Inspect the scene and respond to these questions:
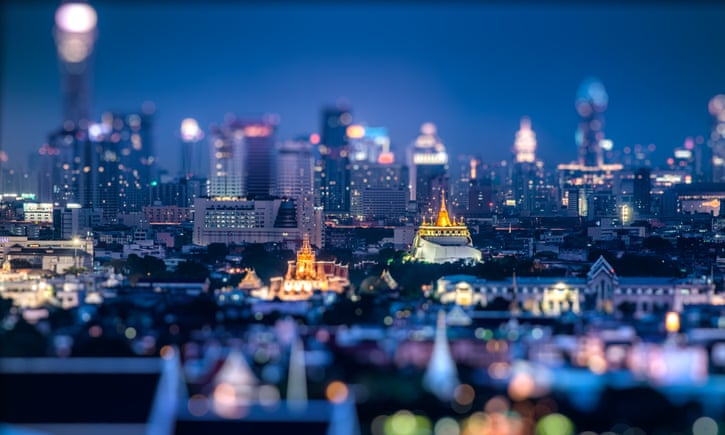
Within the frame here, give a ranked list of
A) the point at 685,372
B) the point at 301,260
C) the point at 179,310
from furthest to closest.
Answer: the point at 301,260, the point at 179,310, the point at 685,372

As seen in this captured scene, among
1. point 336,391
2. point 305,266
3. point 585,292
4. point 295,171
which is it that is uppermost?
point 295,171

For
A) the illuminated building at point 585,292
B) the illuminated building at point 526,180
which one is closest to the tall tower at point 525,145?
the illuminated building at point 526,180

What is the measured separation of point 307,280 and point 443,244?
5069mm

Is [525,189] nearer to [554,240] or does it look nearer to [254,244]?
[554,240]

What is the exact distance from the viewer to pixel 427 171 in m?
33.4

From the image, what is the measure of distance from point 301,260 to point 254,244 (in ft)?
21.5

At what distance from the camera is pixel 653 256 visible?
2291 centimetres

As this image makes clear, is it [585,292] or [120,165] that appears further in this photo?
[120,165]

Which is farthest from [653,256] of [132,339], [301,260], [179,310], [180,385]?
[180,385]

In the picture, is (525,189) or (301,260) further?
(525,189)

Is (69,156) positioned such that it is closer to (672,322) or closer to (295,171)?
(295,171)

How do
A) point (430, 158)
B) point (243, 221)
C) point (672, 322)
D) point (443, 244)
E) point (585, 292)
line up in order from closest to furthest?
point (672, 322), point (585, 292), point (443, 244), point (243, 221), point (430, 158)

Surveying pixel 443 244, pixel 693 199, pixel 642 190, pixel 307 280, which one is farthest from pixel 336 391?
pixel 693 199

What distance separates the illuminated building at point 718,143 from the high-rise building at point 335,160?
580 centimetres
